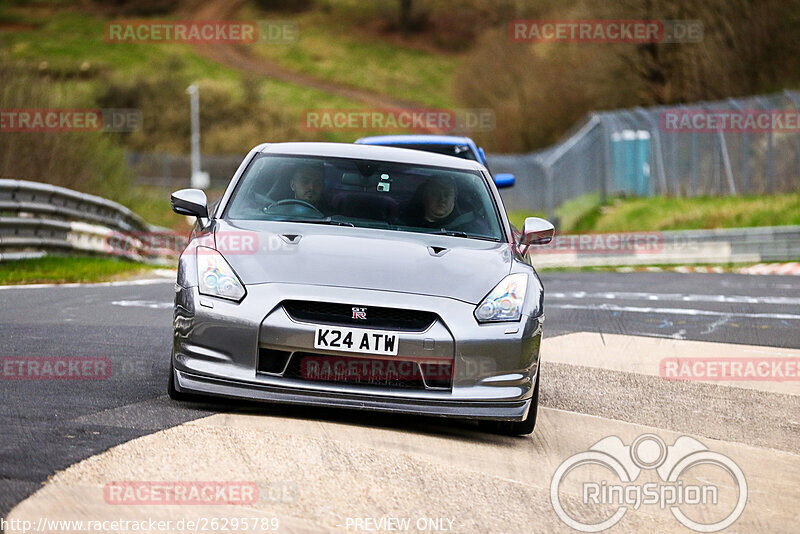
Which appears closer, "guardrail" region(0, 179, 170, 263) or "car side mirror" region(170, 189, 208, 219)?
"car side mirror" region(170, 189, 208, 219)

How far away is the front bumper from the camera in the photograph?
6465 mm

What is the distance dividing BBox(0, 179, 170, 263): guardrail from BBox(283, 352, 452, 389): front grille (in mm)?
10581

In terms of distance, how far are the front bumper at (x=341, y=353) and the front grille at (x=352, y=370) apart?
0.03 metres

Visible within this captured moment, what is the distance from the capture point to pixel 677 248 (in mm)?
27078

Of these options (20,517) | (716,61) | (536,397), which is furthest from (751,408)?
(716,61)

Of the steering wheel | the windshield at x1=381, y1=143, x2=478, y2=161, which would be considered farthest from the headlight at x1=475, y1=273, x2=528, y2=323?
the windshield at x1=381, y1=143, x2=478, y2=161

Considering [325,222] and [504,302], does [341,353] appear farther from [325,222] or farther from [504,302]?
[325,222]

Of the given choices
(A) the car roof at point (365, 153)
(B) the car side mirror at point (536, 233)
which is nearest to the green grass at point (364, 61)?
(A) the car roof at point (365, 153)

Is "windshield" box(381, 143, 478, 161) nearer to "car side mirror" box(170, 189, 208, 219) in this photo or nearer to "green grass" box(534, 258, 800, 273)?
"car side mirror" box(170, 189, 208, 219)

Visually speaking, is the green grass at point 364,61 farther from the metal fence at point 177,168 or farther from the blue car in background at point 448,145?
the blue car in background at point 448,145

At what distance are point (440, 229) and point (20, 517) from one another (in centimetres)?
361

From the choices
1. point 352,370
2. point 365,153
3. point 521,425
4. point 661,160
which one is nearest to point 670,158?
point 661,160

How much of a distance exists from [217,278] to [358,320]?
797mm

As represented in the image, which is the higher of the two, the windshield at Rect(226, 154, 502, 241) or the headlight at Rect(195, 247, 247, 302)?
the windshield at Rect(226, 154, 502, 241)
